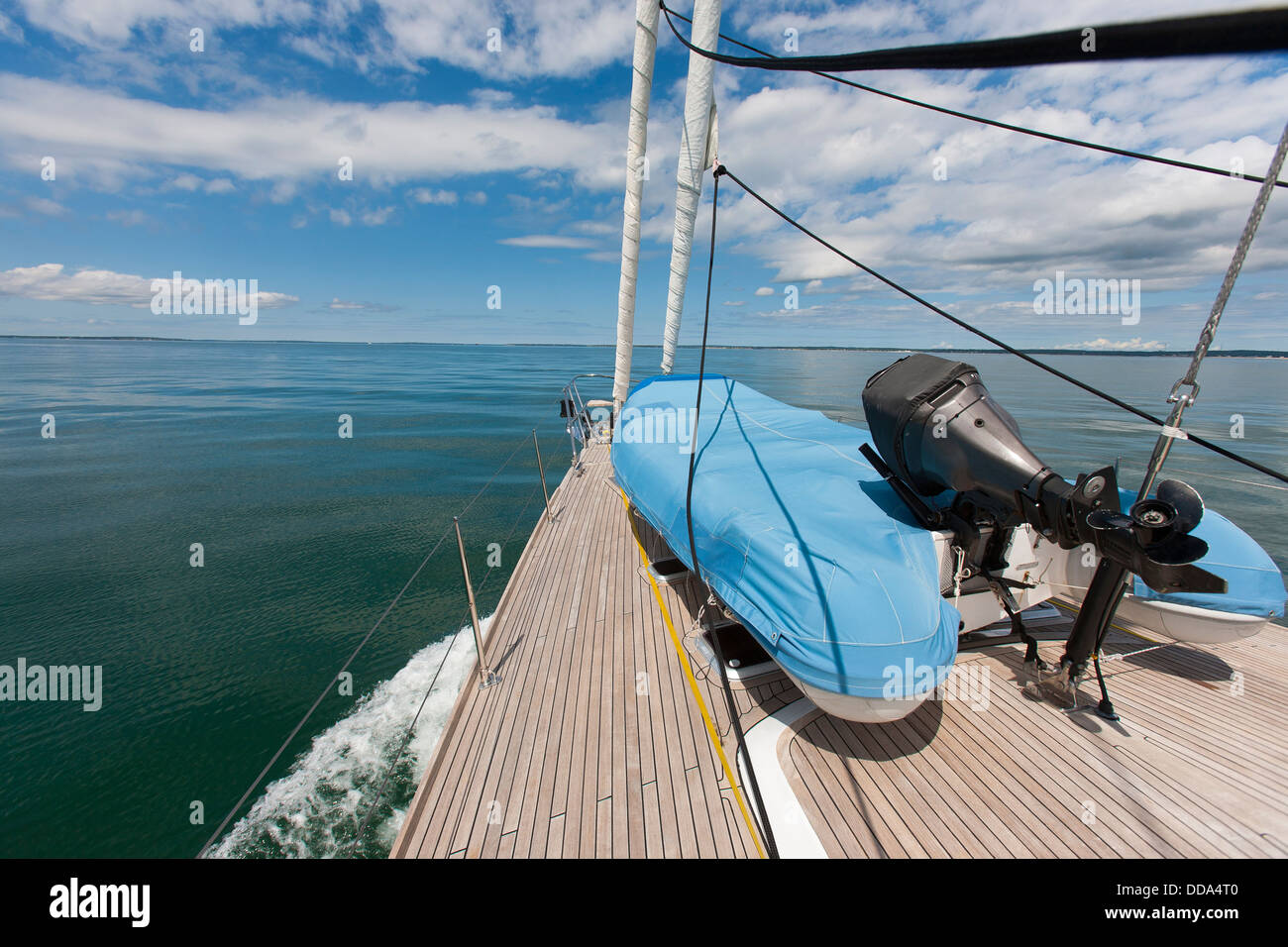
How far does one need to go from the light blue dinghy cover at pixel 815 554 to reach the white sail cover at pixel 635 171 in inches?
281

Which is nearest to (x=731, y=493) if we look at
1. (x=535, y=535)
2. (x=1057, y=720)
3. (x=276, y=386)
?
(x=1057, y=720)

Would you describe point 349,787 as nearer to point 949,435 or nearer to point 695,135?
point 949,435

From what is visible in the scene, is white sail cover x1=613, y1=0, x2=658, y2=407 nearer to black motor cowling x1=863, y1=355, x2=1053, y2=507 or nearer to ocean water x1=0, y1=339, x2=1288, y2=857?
ocean water x1=0, y1=339, x2=1288, y2=857

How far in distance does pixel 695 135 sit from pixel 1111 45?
956cm

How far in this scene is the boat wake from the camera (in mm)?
6199

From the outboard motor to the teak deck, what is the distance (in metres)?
1.03

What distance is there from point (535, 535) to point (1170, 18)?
1010cm

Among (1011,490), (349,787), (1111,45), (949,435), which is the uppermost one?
(1111,45)

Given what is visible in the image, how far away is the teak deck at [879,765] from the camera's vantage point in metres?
3.90

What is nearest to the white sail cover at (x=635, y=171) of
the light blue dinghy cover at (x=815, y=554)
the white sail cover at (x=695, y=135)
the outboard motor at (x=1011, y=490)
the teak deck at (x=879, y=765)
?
the white sail cover at (x=695, y=135)

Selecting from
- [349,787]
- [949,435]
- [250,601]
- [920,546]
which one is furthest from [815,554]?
[250,601]

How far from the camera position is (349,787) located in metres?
7.04

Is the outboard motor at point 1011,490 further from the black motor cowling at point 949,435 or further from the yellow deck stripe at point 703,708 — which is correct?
the yellow deck stripe at point 703,708
